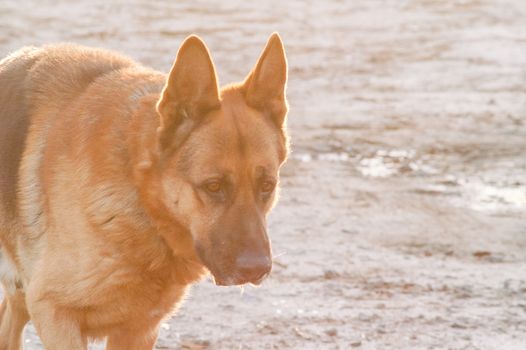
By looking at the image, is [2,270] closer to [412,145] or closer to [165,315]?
[165,315]

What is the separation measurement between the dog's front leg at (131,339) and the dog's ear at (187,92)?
954 millimetres

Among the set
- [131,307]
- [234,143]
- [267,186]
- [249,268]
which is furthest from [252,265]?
[131,307]

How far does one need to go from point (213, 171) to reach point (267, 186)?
254 millimetres

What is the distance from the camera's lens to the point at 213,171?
16.5 feet

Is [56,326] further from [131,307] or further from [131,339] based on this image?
[131,339]

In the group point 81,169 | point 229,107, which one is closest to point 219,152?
point 229,107

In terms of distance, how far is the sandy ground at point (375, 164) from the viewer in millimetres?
6934

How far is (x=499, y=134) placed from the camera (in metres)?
11.0

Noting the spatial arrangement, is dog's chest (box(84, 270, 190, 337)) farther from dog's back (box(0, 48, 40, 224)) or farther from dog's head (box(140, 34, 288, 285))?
dog's back (box(0, 48, 40, 224))

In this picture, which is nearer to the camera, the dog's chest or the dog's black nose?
the dog's black nose

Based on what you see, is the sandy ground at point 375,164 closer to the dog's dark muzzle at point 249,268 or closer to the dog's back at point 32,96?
the dog's dark muzzle at point 249,268

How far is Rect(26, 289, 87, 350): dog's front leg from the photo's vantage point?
5203 millimetres

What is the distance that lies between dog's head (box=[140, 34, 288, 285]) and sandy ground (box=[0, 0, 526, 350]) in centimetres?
107

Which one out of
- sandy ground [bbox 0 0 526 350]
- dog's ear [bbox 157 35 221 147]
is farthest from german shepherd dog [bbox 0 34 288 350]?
sandy ground [bbox 0 0 526 350]
